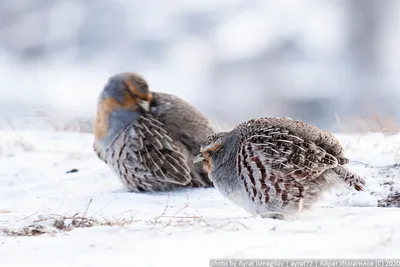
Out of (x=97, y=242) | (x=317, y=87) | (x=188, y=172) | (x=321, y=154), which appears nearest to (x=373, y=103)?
(x=317, y=87)

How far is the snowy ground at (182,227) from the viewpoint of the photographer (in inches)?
146

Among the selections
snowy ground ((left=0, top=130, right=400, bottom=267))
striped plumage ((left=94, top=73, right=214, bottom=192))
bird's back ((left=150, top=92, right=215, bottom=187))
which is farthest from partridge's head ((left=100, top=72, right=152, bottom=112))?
snowy ground ((left=0, top=130, right=400, bottom=267))

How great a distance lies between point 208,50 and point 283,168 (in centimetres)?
1407

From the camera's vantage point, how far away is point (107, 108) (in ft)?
23.7

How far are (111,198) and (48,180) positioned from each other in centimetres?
110

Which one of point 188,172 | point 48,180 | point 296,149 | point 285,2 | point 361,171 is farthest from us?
point 285,2

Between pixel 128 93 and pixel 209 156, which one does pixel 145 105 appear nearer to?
pixel 128 93

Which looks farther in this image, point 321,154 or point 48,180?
point 48,180

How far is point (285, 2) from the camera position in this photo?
891 inches

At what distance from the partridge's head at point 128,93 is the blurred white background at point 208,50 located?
6481mm

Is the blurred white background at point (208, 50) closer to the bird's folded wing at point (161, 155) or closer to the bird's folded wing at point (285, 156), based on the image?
the bird's folded wing at point (161, 155)

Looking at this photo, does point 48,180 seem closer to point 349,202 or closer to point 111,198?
point 111,198

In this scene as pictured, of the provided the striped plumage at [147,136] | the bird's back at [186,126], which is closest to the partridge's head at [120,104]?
the striped plumage at [147,136]
